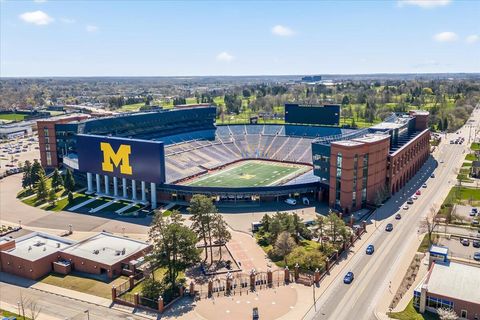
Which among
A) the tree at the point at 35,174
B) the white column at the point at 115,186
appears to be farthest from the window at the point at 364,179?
the tree at the point at 35,174

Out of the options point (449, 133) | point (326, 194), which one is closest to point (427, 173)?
point (326, 194)

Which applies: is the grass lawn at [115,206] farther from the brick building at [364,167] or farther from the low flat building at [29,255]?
the brick building at [364,167]

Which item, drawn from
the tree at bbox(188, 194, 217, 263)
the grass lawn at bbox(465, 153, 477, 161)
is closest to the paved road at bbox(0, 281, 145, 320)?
the tree at bbox(188, 194, 217, 263)

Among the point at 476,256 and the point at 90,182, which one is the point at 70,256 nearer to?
the point at 90,182

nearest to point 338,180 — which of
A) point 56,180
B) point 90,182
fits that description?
point 90,182

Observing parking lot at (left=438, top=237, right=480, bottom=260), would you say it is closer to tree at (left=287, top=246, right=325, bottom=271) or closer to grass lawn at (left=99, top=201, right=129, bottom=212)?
tree at (left=287, top=246, right=325, bottom=271)

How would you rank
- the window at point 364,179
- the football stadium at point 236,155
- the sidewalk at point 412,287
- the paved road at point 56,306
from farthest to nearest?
the football stadium at point 236,155
the window at point 364,179
the paved road at point 56,306
the sidewalk at point 412,287

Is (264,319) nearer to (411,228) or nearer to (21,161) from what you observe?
(411,228)
